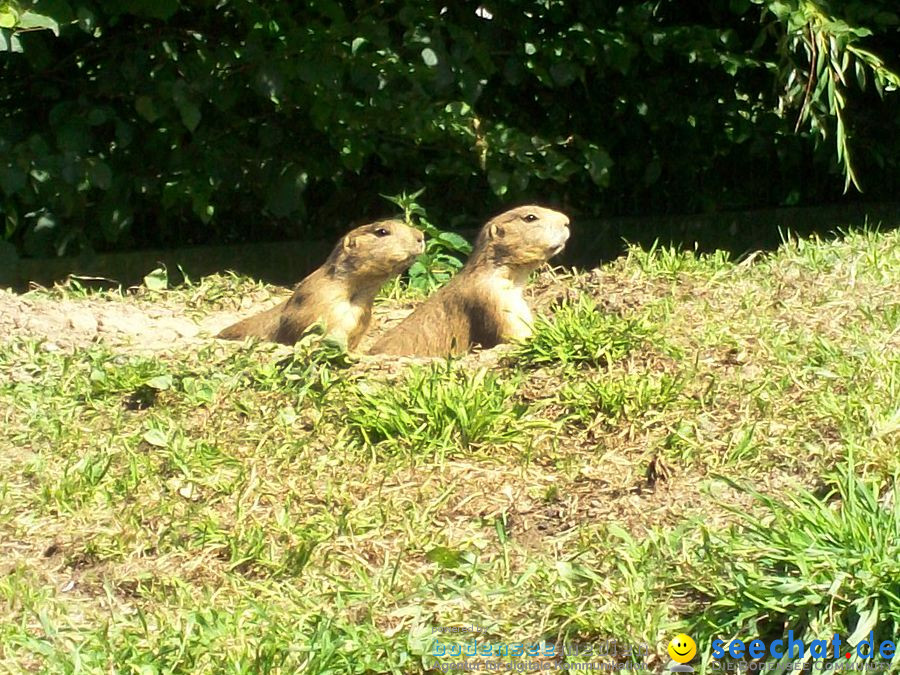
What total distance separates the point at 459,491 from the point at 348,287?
7.75 ft

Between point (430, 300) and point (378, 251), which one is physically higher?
point (378, 251)

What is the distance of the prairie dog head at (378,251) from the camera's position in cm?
625

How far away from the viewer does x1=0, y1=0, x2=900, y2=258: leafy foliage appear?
697cm

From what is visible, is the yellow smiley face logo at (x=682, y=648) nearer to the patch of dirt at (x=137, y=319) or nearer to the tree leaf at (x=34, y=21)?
the patch of dirt at (x=137, y=319)

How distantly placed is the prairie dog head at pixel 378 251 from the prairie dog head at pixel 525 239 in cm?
35

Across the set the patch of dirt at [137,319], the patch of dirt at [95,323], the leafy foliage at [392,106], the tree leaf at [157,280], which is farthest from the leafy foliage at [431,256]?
the tree leaf at [157,280]

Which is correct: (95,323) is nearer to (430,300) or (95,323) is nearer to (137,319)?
(137,319)

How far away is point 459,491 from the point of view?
4.17m

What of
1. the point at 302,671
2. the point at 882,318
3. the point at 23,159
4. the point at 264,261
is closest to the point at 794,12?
the point at 882,318

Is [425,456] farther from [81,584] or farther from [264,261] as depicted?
[264,261]

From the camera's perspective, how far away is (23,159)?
672 cm

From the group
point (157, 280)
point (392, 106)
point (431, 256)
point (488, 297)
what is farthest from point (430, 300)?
point (157, 280)

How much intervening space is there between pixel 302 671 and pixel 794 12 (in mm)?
4796

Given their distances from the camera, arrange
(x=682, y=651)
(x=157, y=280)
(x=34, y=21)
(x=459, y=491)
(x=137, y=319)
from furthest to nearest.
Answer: (x=157, y=280)
(x=137, y=319)
(x=34, y=21)
(x=459, y=491)
(x=682, y=651)
